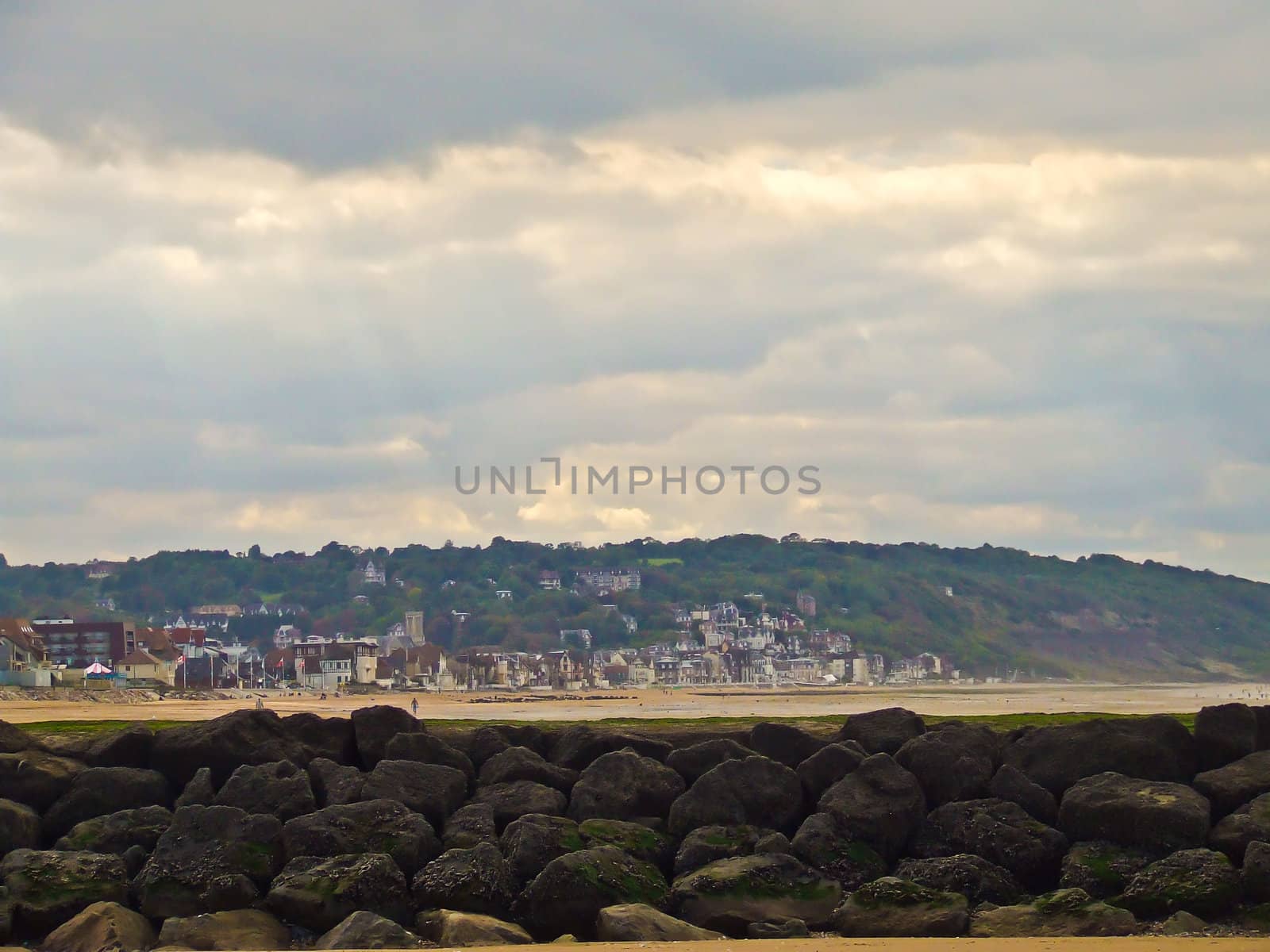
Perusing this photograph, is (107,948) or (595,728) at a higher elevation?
(595,728)

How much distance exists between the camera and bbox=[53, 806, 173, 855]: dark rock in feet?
51.3

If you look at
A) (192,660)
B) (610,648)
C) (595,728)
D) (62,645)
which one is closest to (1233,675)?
(610,648)

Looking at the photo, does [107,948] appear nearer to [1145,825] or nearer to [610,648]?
[1145,825]

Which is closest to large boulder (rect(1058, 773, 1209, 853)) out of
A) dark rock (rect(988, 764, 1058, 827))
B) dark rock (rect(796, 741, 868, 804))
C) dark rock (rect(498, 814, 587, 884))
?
dark rock (rect(988, 764, 1058, 827))

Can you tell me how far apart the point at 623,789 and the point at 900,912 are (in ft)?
13.3

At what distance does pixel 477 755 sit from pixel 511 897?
13.6ft

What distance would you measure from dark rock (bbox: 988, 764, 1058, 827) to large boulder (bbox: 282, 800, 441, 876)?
6.18 m

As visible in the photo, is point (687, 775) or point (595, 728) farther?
point (595, 728)

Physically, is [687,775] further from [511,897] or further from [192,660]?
[192,660]

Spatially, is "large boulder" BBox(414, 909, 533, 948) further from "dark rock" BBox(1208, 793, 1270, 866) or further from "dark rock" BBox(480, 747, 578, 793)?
"dark rock" BBox(1208, 793, 1270, 866)

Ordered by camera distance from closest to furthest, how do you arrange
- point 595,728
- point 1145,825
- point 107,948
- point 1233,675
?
point 107,948 → point 1145,825 → point 595,728 → point 1233,675

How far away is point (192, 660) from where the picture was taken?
142125mm

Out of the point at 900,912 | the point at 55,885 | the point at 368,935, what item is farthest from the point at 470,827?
the point at 900,912

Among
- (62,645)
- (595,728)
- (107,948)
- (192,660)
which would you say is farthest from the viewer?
(192,660)
